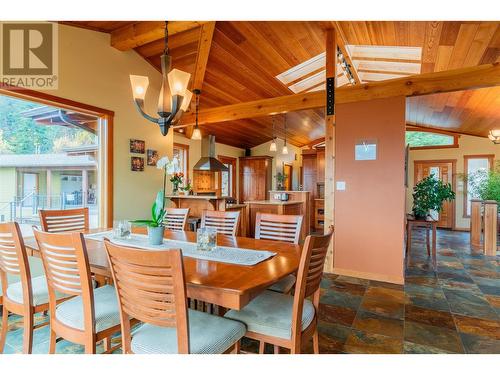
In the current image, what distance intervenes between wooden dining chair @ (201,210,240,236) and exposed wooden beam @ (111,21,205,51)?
2.27 m

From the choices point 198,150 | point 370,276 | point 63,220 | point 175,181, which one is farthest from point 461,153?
point 63,220

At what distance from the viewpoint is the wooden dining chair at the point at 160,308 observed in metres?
1.11

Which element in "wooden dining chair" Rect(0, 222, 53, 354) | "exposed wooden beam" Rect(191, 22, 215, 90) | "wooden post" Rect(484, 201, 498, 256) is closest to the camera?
"wooden dining chair" Rect(0, 222, 53, 354)

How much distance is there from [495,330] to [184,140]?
19.8ft

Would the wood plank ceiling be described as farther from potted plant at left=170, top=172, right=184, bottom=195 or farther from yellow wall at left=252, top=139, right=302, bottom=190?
yellow wall at left=252, top=139, right=302, bottom=190

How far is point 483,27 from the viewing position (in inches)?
112

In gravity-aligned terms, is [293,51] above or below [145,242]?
above

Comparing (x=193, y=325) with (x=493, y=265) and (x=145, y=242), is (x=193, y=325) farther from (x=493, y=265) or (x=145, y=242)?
(x=493, y=265)

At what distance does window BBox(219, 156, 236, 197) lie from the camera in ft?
26.2

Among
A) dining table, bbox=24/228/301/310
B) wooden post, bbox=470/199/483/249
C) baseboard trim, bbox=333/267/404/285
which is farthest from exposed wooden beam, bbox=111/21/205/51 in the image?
wooden post, bbox=470/199/483/249

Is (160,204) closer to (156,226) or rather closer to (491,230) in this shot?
(156,226)

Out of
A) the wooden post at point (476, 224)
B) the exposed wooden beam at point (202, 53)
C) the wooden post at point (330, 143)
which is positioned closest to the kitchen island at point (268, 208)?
the wooden post at point (330, 143)

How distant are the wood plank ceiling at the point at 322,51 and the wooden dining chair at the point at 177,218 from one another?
2405 mm
